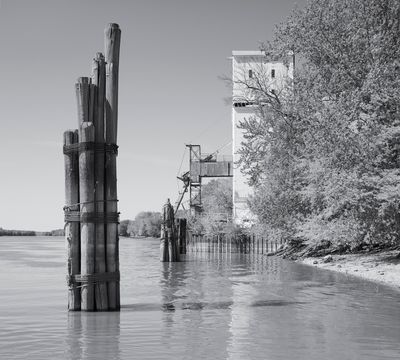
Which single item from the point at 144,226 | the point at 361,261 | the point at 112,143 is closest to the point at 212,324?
the point at 112,143

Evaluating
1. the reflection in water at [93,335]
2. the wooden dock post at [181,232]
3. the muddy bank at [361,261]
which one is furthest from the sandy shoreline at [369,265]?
the reflection in water at [93,335]

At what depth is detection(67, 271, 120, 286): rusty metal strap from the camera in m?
12.2

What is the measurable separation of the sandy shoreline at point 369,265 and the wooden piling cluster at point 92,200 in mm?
10926

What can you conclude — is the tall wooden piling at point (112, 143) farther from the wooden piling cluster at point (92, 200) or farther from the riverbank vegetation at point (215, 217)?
the riverbank vegetation at point (215, 217)

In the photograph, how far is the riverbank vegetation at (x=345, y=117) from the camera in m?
21.8

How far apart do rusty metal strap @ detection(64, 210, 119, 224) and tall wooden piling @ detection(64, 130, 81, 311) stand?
10 cm

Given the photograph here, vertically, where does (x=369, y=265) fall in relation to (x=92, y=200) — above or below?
below

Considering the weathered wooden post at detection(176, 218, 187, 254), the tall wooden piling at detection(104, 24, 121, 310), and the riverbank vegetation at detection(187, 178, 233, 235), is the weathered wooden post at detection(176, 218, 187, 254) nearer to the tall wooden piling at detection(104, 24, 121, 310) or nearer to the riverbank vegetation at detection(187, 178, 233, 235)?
the riverbank vegetation at detection(187, 178, 233, 235)

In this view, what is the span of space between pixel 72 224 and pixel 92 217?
555 mm

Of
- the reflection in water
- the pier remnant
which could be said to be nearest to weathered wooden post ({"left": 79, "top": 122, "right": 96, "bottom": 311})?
the reflection in water

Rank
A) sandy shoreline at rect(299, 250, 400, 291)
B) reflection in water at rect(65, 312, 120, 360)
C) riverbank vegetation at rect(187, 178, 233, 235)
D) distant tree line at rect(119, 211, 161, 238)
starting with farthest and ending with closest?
distant tree line at rect(119, 211, 161, 238) < riverbank vegetation at rect(187, 178, 233, 235) < sandy shoreline at rect(299, 250, 400, 291) < reflection in water at rect(65, 312, 120, 360)

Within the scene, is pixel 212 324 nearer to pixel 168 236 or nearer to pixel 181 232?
pixel 168 236

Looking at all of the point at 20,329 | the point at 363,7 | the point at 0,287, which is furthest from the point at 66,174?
the point at 363,7

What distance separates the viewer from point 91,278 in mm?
12250
